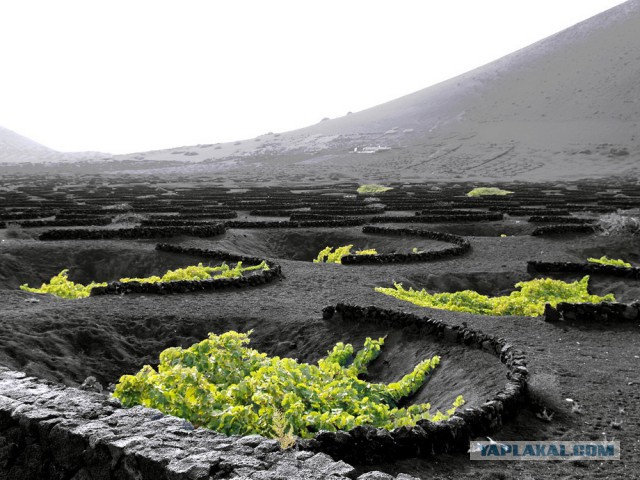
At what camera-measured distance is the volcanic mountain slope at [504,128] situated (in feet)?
270

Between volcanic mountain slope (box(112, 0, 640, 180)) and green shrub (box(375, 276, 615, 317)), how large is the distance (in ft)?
205

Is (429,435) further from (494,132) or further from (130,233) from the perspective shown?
(494,132)

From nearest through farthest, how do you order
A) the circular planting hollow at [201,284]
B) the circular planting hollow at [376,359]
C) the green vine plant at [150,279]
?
the circular planting hollow at [376,359], the circular planting hollow at [201,284], the green vine plant at [150,279]

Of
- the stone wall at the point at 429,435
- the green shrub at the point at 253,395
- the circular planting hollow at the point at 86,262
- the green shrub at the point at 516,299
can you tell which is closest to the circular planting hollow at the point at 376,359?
the stone wall at the point at 429,435

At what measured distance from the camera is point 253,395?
5.90 metres

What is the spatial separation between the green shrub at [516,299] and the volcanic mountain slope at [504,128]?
62.4 metres

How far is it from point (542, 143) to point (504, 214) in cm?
6680

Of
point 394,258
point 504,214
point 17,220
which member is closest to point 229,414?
point 394,258

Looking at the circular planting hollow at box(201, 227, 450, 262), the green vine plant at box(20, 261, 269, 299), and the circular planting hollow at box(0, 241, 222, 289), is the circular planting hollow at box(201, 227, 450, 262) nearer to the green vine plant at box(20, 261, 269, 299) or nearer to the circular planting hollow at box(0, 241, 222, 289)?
the circular planting hollow at box(0, 241, 222, 289)

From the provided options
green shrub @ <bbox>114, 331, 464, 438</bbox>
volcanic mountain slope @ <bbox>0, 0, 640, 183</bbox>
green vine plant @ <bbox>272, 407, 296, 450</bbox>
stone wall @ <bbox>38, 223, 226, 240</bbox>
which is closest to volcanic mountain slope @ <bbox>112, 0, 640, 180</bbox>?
volcanic mountain slope @ <bbox>0, 0, 640, 183</bbox>

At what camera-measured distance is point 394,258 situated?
1742 cm

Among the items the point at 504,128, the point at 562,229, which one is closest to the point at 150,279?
the point at 562,229

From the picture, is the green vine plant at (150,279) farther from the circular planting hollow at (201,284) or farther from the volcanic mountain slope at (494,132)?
the volcanic mountain slope at (494,132)

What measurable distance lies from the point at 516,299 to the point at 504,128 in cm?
9663
